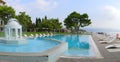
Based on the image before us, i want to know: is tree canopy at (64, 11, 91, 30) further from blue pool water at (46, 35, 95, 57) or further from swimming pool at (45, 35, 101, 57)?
swimming pool at (45, 35, 101, 57)

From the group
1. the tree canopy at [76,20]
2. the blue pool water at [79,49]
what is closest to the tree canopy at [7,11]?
the tree canopy at [76,20]

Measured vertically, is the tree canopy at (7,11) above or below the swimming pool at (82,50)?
above

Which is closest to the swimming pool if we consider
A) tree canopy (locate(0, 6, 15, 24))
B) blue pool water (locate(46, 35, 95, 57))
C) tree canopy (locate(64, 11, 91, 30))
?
blue pool water (locate(46, 35, 95, 57))

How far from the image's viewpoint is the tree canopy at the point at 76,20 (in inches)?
2329

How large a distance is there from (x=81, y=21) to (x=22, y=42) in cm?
4314

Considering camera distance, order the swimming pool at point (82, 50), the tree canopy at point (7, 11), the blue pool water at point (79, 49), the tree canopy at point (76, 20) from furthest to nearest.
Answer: the tree canopy at point (76, 20)
the tree canopy at point (7, 11)
the blue pool water at point (79, 49)
the swimming pool at point (82, 50)

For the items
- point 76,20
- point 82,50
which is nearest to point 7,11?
point 76,20

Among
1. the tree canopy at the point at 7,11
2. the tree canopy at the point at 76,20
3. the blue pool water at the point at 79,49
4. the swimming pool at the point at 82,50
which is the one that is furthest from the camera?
the tree canopy at the point at 76,20

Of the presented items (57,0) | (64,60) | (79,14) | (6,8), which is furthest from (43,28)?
(64,60)

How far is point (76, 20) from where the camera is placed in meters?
60.2

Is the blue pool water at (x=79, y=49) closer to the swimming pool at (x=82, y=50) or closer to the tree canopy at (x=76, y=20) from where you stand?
the swimming pool at (x=82, y=50)

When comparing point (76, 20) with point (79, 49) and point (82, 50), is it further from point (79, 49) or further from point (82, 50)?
point (82, 50)

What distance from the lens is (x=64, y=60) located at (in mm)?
8922

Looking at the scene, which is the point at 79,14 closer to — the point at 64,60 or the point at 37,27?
the point at 37,27
